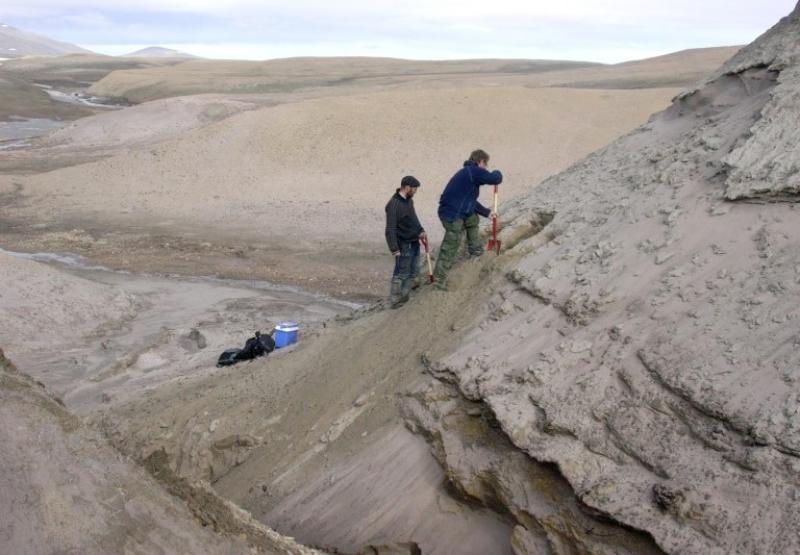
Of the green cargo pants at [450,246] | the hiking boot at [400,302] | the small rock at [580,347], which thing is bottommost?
the hiking boot at [400,302]

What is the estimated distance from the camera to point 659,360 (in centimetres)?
477

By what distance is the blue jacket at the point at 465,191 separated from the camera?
270 inches

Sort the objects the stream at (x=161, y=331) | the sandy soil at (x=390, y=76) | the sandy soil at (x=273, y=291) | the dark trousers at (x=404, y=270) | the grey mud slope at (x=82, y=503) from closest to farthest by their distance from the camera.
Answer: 1. the grey mud slope at (x=82, y=503)
2. the sandy soil at (x=273, y=291)
3. the dark trousers at (x=404, y=270)
4. the stream at (x=161, y=331)
5. the sandy soil at (x=390, y=76)

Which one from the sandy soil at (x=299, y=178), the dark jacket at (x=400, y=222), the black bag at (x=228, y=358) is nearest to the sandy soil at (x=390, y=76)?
the sandy soil at (x=299, y=178)

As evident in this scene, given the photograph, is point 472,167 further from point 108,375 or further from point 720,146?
point 108,375

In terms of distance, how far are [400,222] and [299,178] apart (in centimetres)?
1347

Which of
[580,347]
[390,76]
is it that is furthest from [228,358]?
[390,76]

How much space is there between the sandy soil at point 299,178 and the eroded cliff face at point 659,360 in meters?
8.50

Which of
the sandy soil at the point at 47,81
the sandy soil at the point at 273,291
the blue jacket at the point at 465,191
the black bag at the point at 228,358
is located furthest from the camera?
the sandy soil at the point at 47,81

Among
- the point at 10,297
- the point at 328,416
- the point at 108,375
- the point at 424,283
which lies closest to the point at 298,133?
the point at 10,297

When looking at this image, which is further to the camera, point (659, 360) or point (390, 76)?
point (390, 76)

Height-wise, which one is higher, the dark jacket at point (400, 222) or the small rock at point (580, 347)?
the dark jacket at point (400, 222)

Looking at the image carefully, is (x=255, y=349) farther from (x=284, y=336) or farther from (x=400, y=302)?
(x=400, y=302)

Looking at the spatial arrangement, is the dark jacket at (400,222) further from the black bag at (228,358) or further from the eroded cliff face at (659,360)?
the black bag at (228,358)
